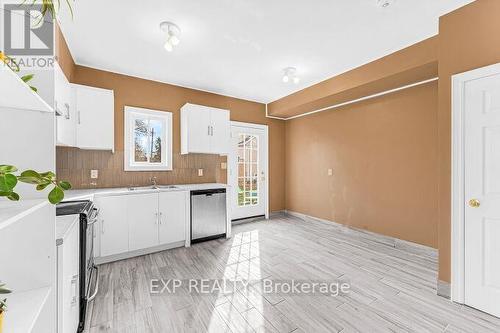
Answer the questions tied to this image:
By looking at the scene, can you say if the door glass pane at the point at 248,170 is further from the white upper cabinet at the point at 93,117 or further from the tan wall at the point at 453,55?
the tan wall at the point at 453,55

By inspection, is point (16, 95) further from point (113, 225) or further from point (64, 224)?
point (113, 225)

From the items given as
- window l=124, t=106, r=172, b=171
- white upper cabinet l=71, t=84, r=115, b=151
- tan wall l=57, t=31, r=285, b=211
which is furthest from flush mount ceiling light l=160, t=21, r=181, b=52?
window l=124, t=106, r=172, b=171

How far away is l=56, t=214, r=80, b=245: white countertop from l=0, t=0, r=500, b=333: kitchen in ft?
0.09

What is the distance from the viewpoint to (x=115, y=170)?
347cm

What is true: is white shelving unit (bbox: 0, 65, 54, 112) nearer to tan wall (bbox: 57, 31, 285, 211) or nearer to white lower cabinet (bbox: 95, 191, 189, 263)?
tan wall (bbox: 57, 31, 285, 211)

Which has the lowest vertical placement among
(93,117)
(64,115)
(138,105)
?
(64,115)

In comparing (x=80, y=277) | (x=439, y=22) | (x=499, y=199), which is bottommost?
(x=80, y=277)

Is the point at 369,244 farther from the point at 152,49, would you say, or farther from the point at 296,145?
the point at 152,49

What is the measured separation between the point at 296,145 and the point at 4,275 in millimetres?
5029

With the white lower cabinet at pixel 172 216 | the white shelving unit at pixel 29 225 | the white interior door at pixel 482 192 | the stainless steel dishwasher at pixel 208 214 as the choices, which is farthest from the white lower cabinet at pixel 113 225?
the white interior door at pixel 482 192

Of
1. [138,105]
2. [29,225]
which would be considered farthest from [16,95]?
[138,105]

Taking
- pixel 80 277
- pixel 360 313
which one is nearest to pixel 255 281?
pixel 360 313

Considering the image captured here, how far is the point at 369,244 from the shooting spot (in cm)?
354

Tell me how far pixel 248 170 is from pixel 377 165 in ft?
8.46
